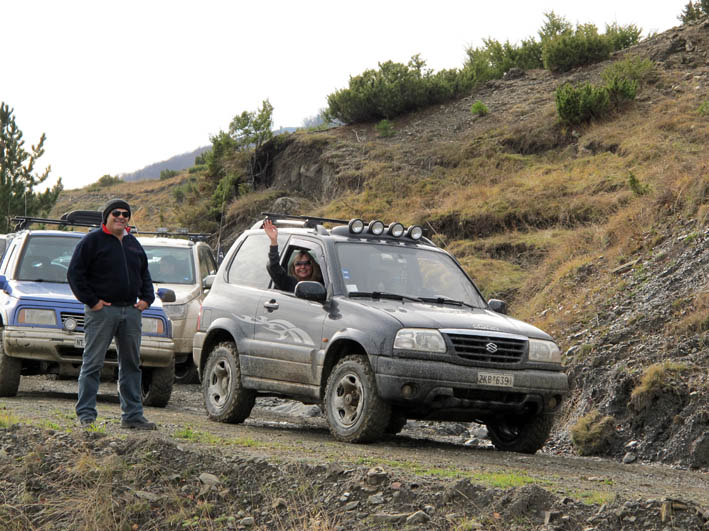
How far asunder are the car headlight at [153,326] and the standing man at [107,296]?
9.33 feet

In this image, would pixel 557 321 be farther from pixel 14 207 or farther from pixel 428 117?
pixel 14 207

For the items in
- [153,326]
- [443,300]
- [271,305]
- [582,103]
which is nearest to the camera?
[443,300]

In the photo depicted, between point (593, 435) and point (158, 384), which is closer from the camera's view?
point (593, 435)

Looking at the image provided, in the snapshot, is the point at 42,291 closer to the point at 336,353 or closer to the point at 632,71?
the point at 336,353

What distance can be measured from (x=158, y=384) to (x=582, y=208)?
9.84 m

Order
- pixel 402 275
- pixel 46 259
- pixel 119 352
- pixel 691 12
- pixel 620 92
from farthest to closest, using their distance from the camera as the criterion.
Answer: pixel 691 12, pixel 620 92, pixel 46 259, pixel 402 275, pixel 119 352

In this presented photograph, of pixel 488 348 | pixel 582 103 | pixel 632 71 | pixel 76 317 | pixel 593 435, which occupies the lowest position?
pixel 593 435

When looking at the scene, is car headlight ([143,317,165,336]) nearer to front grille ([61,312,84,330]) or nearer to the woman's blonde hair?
front grille ([61,312,84,330])

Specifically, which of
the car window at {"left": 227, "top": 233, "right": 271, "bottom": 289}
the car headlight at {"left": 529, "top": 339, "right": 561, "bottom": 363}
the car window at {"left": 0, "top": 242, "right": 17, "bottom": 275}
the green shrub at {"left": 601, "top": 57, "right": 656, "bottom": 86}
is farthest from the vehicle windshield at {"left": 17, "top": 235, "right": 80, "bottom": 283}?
the green shrub at {"left": 601, "top": 57, "right": 656, "bottom": 86}

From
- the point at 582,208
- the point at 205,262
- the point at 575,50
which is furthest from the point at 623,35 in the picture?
the point at 205,262

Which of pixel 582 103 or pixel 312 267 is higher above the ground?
pixel 582 103

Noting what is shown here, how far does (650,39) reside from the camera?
30109mm

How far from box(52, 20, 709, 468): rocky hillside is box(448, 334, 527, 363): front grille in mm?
2250

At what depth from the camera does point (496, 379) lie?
27.3ft
